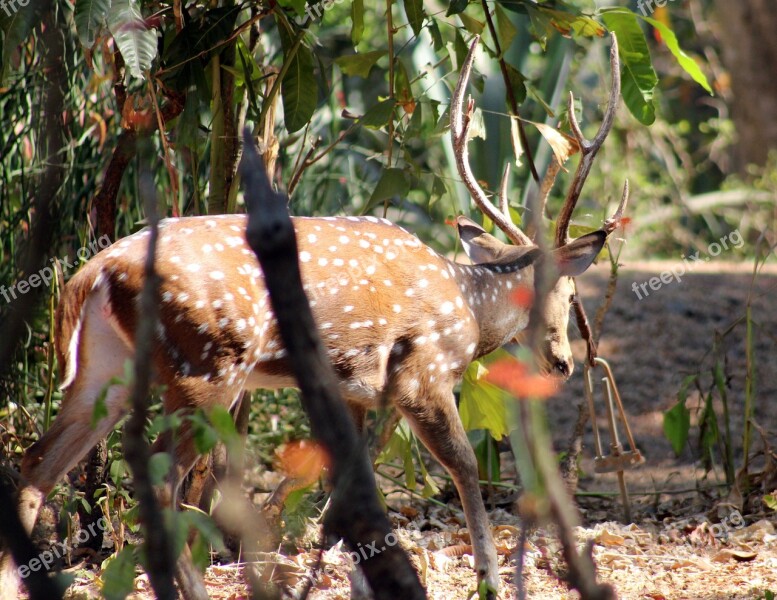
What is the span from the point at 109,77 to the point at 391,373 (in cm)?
176

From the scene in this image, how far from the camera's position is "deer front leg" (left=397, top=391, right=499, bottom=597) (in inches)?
142

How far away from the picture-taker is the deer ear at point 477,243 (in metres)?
4.35

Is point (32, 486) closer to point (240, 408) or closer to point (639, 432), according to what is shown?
point (240, 408)

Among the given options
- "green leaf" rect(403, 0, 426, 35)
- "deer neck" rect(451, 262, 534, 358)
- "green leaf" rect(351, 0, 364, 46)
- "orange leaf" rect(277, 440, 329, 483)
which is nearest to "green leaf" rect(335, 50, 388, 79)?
"green leaf" rect(351, 0, 364, 46)

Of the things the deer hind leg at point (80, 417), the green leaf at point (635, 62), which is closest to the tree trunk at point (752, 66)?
the green leaf at point (635, 62)

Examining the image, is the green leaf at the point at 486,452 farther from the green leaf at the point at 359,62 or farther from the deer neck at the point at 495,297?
the green leaf at the point at 359,62

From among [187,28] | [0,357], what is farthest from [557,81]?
[0,357]

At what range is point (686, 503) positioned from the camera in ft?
16.1

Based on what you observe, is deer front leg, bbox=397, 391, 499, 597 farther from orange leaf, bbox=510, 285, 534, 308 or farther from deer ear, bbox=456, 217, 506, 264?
deer ear, bbox=456, 217, 506, 264

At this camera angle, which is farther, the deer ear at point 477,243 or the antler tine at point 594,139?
the deer ear at point 477,243

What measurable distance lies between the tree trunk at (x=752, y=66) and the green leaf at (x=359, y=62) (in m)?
9.08

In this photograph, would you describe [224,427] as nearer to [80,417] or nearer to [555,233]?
[80,417]

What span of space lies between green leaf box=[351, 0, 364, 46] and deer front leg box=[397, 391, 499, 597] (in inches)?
61.4

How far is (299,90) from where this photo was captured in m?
A: 3.88
